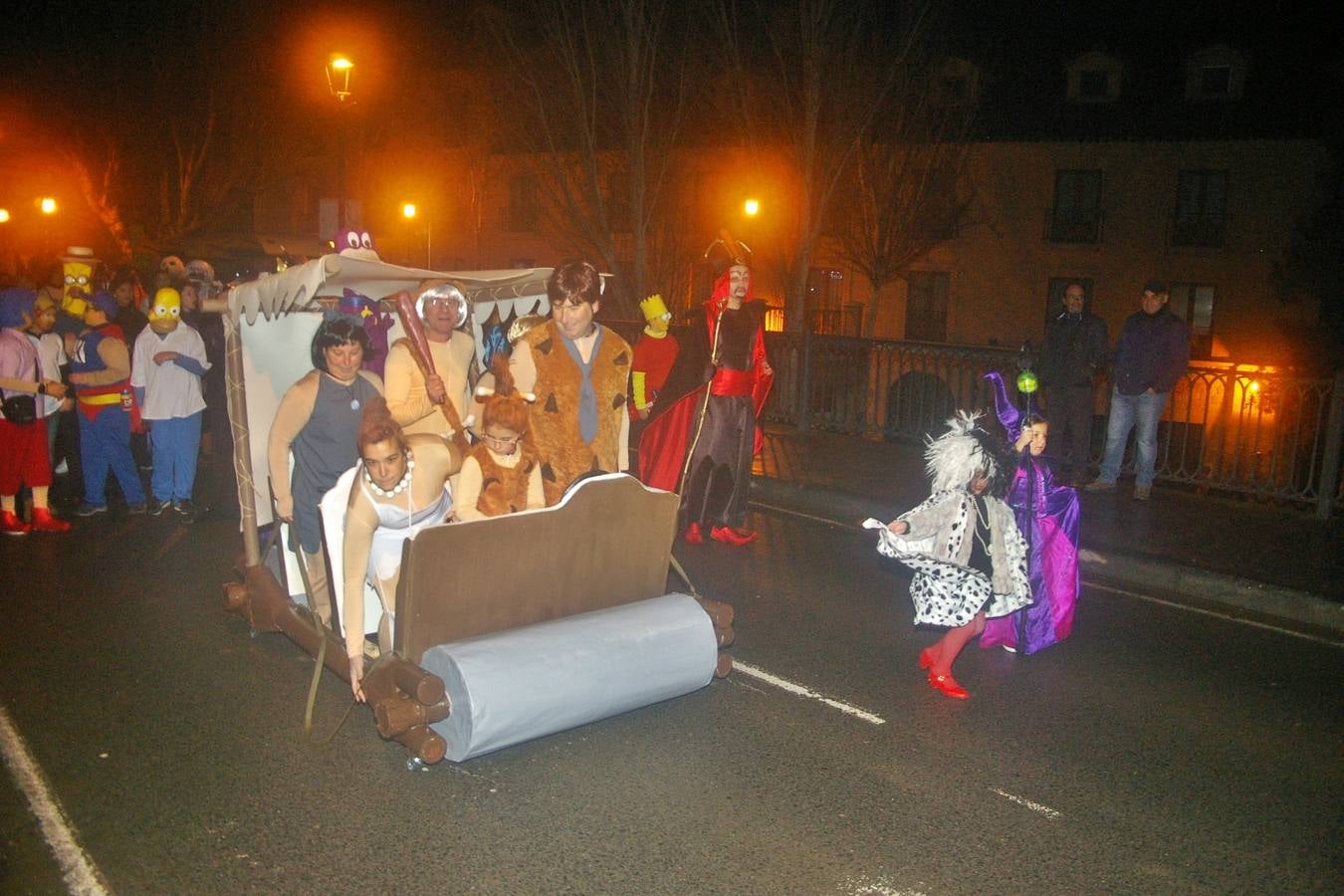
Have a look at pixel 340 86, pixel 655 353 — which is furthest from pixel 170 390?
pixel 340 86

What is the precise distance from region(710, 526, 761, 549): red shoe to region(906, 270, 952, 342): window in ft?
81.2

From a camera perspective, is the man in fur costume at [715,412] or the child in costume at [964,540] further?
the man in fur costume at [715,412]

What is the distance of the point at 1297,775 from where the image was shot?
4.85 m

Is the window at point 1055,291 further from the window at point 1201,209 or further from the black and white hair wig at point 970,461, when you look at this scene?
the black and white hair wig at point 970,461

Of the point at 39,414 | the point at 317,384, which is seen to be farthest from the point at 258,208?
the point at 317,384

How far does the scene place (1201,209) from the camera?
2948 centimetres

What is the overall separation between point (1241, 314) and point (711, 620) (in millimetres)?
28507

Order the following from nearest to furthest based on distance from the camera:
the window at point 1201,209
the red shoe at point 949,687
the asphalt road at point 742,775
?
the asphalt road at point 742,775, the red shoe at point 949,687, the window at point 1201,209

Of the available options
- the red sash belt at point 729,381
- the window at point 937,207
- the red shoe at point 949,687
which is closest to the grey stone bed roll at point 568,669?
the red shoe at point 949,687

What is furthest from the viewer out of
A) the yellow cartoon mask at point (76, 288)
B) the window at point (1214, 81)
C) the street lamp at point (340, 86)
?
the window at point (1214, 81)

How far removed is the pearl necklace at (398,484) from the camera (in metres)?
4.87

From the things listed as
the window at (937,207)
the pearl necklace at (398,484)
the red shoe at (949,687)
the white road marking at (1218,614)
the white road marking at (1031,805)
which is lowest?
the white road marking at (1218,614)

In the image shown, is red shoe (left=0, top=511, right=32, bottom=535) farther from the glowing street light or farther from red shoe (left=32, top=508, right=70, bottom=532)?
the glowing street light

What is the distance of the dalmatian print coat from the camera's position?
18.0ft
